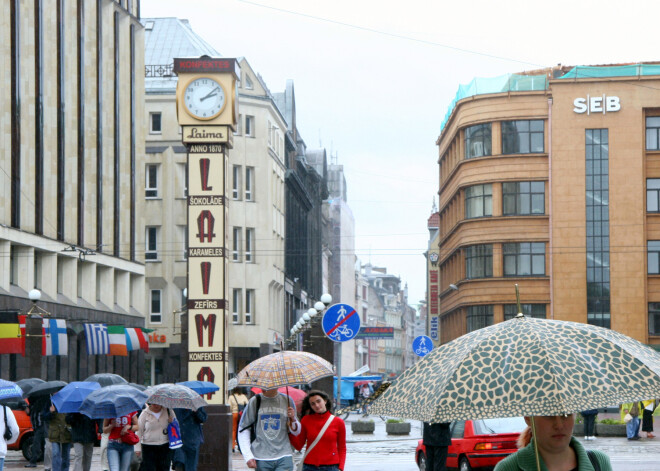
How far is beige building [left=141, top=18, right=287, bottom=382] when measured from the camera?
7275 cm

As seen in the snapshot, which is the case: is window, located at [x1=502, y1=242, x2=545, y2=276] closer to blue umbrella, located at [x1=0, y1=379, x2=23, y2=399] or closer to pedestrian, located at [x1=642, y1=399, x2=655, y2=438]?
pedestrian, located at [x1=642, y1=399, x2=655, y2=438]

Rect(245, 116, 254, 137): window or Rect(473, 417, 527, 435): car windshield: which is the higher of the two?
Rect(245, 116, 254, 137): window

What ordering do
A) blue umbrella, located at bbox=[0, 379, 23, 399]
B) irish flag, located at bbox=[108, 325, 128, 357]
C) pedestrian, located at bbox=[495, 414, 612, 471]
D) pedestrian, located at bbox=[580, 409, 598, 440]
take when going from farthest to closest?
irish flag, located at bbox=[108, 325, 128, 357] < pedestrian, located at bbox=[580, 409, 598, 440] < blue umbrella, located at bbox=[0, 379, 23, 399] < pedestrian, located at bbox=[495, 414, 612, 471]

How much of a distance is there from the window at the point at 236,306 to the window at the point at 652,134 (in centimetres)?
2450

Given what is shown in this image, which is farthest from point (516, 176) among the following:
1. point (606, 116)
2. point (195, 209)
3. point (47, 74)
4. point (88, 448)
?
point (88, 448)

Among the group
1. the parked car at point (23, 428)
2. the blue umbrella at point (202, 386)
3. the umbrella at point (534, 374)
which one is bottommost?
the parked car at point (23, 428)

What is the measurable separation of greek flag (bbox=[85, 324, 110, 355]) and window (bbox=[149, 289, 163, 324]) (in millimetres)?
20212

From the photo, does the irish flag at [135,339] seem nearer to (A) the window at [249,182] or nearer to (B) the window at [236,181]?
(B) the window at [236,181]

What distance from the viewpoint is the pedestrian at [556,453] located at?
5.33 metres

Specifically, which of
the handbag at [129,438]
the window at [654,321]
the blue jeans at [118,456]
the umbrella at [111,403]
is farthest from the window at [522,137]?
the blue jeans at [118,456]

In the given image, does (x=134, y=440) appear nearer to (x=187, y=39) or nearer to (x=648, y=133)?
(x=648, y=133)

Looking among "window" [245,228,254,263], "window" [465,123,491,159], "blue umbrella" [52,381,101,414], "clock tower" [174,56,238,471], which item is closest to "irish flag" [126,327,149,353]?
"window" [245,228,254,263]

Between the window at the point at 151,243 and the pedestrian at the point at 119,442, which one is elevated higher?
the window at the point at 151,243

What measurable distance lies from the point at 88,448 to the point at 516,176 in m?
54.6
